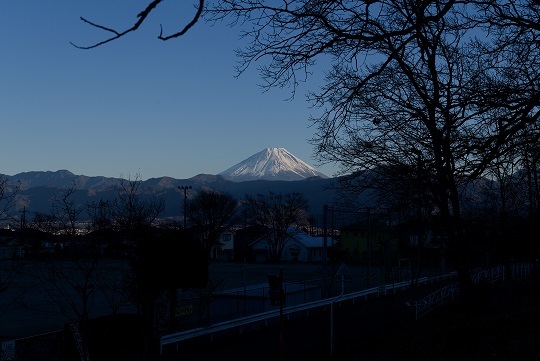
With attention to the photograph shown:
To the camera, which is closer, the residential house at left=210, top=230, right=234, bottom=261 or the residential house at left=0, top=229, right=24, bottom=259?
the residential house at left=0, top=229, right=24, bottom=259

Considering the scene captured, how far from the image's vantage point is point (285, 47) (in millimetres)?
5996

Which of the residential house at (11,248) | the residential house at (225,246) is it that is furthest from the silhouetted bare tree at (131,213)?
the residential house at (225,246)

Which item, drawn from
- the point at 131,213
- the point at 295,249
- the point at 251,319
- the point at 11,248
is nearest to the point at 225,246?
the point at 295,249

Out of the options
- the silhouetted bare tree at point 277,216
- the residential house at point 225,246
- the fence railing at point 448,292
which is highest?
the silhouetted bare tree at point 277,216

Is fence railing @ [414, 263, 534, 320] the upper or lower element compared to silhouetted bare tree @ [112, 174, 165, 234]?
lower

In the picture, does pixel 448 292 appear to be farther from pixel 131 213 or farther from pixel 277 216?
pixel 277 216

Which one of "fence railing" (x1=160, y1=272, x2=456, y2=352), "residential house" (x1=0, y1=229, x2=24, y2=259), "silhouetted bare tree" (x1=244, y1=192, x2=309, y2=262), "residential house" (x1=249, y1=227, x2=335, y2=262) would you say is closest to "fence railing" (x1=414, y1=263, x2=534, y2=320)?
"fence railing" (x1=160, y1=272, x2=456, y2=352)

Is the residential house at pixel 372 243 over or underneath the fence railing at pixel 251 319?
over

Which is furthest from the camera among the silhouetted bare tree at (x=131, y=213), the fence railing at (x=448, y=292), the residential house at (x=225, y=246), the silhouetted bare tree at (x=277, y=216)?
the residential house at (x=225, y=246)

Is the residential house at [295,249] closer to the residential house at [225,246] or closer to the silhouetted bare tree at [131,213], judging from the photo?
the residential house at [225,246]

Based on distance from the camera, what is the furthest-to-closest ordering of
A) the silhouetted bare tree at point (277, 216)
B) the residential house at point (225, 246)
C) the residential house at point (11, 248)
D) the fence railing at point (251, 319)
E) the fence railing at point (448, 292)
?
1. the residential house at point (225, 246)
2. the silhouetted bare tree at point (277, 216)
3. the fence railing at point (448, 292)
4. the residential house at point (11, 248)
5. the fence railing at point (251, 319)

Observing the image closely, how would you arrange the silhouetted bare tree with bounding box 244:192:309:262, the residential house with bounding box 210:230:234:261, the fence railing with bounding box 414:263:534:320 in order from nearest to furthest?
the fence railing with bounding box 414:263:534:320 < the silhouetted bare tree with bounding box 244:192:309:262 < the residential house with bounding box 210:230:234:261

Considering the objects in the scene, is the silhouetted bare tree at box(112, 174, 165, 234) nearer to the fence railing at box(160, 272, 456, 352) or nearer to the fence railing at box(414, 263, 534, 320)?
the fence railing at box(160, 272, 456, 352)

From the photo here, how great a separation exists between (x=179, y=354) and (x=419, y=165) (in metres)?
7.60
